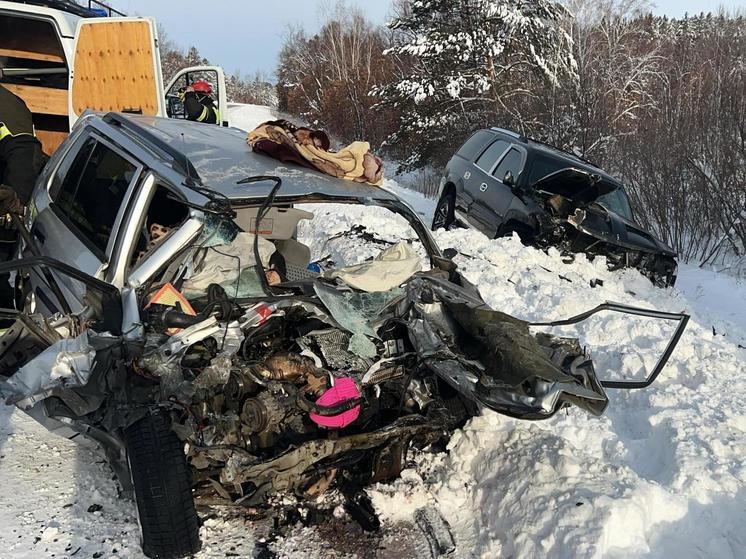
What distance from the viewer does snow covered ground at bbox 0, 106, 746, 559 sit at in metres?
2.85

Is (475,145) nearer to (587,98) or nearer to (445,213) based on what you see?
(445,213)

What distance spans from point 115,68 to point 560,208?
5.99 m

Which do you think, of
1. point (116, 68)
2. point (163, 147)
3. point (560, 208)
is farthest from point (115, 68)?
point (560, 208)

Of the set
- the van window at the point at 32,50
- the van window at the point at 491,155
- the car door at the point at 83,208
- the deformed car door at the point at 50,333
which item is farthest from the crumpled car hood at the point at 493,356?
the van window at the point at 32,50

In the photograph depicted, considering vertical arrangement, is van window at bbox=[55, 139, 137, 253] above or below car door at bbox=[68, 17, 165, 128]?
below

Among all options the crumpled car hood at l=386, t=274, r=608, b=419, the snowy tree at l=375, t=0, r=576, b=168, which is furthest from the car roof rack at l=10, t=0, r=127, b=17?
the snowy tree at l=375, t=0, r=576, b=168

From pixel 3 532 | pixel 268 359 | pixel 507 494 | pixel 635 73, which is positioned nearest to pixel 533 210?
pixel 507 494

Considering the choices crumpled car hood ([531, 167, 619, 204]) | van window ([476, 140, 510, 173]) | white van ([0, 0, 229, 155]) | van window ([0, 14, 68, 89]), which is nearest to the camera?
white van ([0, 0, 229, 155])

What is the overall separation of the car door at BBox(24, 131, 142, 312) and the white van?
310 cm

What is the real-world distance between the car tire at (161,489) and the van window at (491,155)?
777 cm

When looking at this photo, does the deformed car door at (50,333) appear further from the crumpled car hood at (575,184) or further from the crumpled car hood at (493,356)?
the crumpled car hood at (575,184)

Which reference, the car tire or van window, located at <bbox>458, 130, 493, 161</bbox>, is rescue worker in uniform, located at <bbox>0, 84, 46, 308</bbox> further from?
van window, located at <bbox>458, 130, 493, 161</bbox>

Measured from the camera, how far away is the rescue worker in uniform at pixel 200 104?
8.48m

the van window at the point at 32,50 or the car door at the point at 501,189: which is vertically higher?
the van window at the point at 32,50
